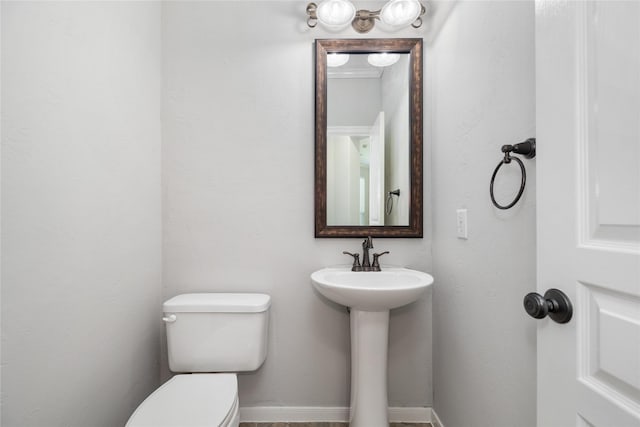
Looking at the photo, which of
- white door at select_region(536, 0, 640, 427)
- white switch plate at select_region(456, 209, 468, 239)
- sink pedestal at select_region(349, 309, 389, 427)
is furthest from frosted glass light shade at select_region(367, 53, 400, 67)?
sink pedestal at select_region(349, 309, 389, 427)

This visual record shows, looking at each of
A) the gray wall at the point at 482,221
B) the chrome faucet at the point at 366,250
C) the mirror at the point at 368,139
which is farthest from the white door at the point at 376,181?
the gray wall at the point at 482,221

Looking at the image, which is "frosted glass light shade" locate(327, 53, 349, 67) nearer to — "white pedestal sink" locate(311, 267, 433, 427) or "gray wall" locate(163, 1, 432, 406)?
"gray wall" locate(163, 1, 432, 406)

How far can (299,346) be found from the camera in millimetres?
1559

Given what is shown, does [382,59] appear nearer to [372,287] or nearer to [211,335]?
[372,287]

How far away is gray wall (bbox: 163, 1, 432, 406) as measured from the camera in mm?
1552

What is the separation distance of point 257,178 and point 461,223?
0.99 metres

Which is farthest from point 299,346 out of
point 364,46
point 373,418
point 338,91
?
point 364,46

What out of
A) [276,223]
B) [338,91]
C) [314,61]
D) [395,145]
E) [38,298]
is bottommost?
[38,298]

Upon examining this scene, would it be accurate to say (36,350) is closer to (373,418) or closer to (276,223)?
(276,223)

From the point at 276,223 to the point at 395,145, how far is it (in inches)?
29.2

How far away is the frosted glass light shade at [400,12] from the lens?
1.43 metres

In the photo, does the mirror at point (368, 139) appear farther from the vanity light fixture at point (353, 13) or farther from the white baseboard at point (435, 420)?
the white baseboard at point (435, 420)

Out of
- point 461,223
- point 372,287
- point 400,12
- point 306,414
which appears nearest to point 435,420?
point 306,414

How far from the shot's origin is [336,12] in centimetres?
145
